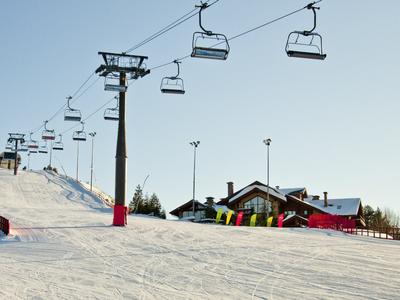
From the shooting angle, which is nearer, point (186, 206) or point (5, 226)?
point (5, 226)

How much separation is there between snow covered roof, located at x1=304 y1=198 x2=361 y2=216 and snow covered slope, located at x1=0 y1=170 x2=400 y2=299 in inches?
2022

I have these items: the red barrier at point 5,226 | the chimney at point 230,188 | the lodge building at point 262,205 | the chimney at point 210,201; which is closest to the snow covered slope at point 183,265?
the red barrier at point 5,226

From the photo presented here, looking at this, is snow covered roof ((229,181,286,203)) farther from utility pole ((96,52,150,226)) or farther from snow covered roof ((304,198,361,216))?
utility pole ((96,52,150,226))

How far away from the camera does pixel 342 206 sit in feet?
258

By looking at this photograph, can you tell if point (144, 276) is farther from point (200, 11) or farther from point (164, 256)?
point (200, 11)

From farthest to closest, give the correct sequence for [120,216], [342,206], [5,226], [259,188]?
[342,206] < [259,188] < [120,216] < [5,226]

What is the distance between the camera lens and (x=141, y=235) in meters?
Answer: 24.2

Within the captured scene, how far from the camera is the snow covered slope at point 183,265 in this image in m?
12.8

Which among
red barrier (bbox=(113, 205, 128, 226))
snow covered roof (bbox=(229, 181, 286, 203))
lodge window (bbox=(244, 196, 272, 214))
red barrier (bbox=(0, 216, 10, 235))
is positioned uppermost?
snow covered roof (bbox=(229, 181, 286, 203))

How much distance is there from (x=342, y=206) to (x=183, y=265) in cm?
6512

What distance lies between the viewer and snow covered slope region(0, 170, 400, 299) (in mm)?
12820

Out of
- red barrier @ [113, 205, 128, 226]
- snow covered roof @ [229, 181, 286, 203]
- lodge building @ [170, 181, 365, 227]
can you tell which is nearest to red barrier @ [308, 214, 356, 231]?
red barrier @ [113, 205, 128, 226]

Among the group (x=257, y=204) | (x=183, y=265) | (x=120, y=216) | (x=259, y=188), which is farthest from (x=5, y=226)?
(x=257, y=204)

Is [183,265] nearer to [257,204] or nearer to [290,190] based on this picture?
[257,204]
